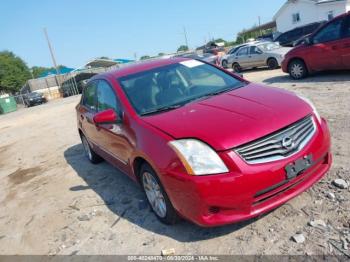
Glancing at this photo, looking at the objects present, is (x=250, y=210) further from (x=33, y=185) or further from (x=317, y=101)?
(x=317, y=101)

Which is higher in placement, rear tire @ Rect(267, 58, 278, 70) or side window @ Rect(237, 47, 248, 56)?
side window @ Rect(237, 47, 248, 56)

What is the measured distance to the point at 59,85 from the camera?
41.6m

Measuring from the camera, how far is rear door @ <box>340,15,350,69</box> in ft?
31.4

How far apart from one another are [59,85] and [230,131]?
4112cm

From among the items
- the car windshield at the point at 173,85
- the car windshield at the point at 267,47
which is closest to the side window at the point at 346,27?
the car windshield at the point at 173,85

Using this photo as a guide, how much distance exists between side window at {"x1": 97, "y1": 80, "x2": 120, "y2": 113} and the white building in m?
38.9

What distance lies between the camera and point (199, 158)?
123 inches

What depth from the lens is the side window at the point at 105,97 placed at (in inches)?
181

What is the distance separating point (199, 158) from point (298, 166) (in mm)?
897

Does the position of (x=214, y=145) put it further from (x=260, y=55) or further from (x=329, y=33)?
(x=260, y=55)

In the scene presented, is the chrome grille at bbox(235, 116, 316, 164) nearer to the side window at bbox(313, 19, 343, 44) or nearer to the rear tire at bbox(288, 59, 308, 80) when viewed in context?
the side window at bbox(313, 19, 343, 44)

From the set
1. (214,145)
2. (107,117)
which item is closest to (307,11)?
(107,117)

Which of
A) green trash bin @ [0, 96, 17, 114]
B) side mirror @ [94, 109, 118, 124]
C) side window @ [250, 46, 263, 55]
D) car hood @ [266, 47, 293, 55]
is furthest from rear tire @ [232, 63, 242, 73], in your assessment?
green trash bin @ [0, 96, 17, 114]

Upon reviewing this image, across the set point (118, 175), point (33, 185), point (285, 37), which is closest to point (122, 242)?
point (118, 175)
